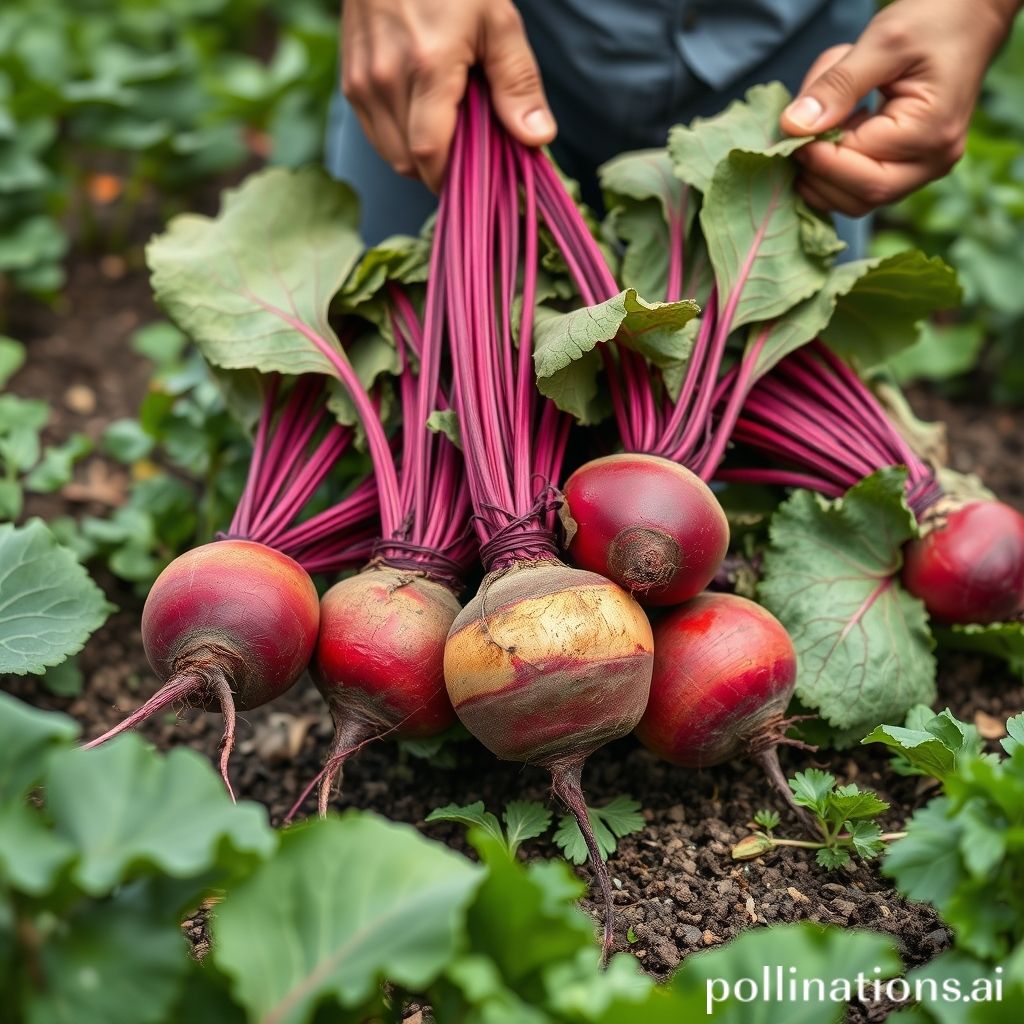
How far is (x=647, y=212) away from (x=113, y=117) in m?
2.63

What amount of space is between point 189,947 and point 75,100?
3.30 meters

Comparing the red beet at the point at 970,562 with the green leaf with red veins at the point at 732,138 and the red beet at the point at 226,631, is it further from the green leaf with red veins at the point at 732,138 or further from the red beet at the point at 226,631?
the red beet at the point at 226,631

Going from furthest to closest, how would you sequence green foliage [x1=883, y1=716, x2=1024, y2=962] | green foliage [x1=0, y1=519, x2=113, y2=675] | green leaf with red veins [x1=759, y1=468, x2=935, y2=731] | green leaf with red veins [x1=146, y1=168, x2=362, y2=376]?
green leaf with red veins [x1=146, y1=168, x2=362, y2=376] → green leaf with red veins [x1=759, y1=468, x2=935, y2=731] → green foliage [x1=0, y1=519, x2=113, y2=675] → green foliage [x1=883, y1=716, x2=1024, y2=962]

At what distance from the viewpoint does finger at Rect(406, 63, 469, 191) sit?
258 cm

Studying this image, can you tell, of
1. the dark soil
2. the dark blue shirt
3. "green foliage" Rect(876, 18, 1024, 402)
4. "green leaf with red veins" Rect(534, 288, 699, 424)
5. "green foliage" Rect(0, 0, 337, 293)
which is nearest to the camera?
the dark soil

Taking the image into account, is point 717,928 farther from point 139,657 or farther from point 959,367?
point 959,367

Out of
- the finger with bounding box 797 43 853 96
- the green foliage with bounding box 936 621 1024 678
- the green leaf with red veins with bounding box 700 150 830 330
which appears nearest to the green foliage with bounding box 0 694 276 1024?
the green leaf with red veins with bounding box 700 150 830 330

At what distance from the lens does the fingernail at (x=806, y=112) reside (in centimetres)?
258

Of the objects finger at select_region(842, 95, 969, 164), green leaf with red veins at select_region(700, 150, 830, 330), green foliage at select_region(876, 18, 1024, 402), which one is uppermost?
finger at select_region(842, 95, 969, 164)

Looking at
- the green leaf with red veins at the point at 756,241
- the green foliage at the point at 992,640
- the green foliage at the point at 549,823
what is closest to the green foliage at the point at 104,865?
the green foliage at the point at 549,823

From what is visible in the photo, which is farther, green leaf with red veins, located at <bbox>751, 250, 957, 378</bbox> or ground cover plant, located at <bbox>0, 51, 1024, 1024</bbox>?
green leaf with red veins, located at <bbox>751, 250, 957, 378</bbox>

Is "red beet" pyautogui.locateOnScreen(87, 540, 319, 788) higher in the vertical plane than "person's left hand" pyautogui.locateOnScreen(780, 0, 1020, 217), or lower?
lower

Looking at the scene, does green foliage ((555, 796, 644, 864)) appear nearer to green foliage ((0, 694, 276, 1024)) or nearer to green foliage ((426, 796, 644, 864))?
green foliage ((426, 796, 644, 864))

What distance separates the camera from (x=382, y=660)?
2055 mm
